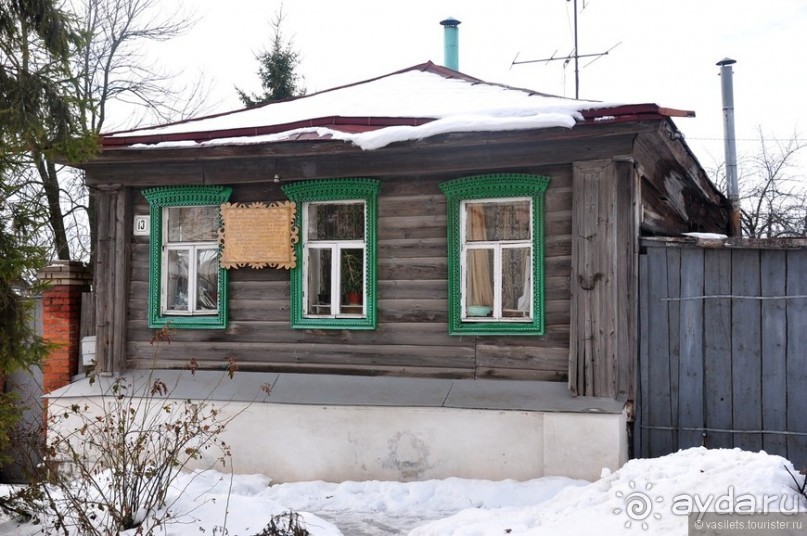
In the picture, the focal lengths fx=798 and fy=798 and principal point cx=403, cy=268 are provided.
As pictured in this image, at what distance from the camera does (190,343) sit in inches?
336

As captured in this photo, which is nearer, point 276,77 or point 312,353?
point 312,353

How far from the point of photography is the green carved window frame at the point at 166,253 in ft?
27.6

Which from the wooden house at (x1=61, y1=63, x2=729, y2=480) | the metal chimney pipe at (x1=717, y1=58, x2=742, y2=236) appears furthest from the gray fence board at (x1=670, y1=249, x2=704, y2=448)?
the metal chimney pipe at (x1=717, y1=58, x2=742, y2=236)

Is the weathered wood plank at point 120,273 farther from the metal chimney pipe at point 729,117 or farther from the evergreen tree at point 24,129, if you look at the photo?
the metal chimney pipe at point 729,117

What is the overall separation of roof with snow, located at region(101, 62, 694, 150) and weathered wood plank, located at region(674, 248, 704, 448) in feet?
4.84

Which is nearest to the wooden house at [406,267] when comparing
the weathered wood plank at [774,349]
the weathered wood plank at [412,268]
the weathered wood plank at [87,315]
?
the weathered wood plank at [412,268]

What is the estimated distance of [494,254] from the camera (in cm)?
768

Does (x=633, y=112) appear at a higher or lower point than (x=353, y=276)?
higher

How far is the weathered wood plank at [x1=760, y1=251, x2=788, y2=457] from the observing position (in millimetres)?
7238

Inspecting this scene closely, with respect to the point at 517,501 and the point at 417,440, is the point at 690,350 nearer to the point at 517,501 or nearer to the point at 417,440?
the point at 517,501

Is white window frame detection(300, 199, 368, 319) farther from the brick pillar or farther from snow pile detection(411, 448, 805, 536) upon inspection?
the brick pillar

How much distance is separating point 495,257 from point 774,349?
2663 millimetres

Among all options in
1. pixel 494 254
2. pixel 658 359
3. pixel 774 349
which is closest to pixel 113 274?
pixel 494 254

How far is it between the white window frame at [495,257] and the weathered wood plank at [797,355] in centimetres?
232
